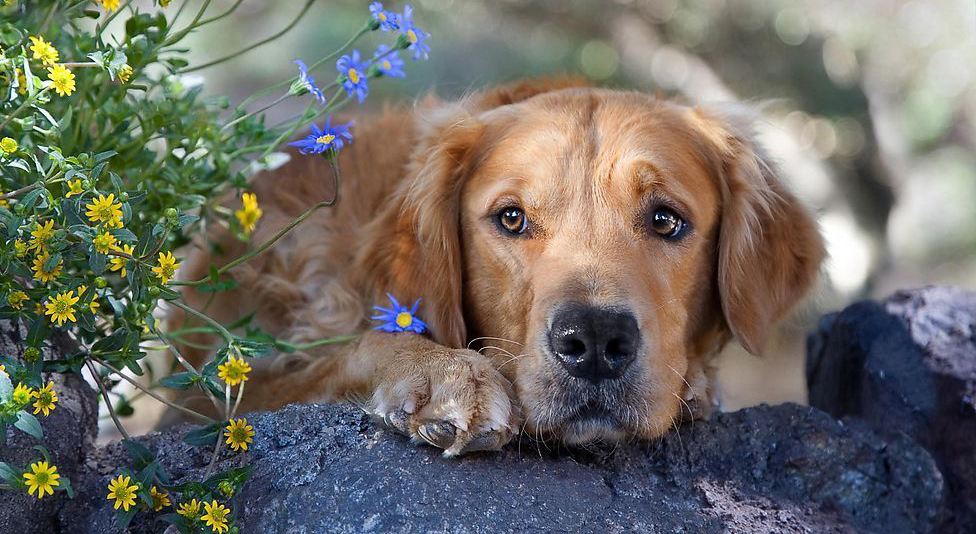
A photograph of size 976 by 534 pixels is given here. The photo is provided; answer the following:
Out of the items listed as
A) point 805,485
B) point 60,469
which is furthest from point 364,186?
point 805,485

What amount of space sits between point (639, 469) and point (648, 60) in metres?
6.42

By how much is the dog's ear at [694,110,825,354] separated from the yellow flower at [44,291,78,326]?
2046 mm

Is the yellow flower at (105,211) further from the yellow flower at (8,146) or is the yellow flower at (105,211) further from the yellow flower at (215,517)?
the yellow flower at (215,517)

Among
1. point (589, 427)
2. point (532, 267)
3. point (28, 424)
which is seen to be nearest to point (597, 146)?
point (532, 267)

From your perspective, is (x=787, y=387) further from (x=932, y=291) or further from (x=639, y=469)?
(x=639, y=469)

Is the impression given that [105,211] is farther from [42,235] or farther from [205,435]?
[205,435]

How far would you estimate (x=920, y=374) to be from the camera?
3676 mm

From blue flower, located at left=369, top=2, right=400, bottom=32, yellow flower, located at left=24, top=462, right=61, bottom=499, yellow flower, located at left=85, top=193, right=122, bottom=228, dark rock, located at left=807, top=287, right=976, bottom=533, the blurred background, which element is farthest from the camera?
the blurred background

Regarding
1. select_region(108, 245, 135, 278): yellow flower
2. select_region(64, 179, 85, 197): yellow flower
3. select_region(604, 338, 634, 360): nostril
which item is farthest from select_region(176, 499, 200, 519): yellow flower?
select_region(604, 338, 634, 360): nostril

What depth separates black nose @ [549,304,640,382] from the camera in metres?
2.63

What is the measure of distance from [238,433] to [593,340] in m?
0.94

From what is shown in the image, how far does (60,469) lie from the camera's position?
8.56 ft

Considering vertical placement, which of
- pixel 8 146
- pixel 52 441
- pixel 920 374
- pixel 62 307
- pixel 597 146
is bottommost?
pixel 52 441

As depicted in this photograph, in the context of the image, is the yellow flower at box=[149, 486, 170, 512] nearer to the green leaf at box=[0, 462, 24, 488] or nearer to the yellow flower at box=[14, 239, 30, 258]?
the green leaf at box=[0, 462, 24, 488]
